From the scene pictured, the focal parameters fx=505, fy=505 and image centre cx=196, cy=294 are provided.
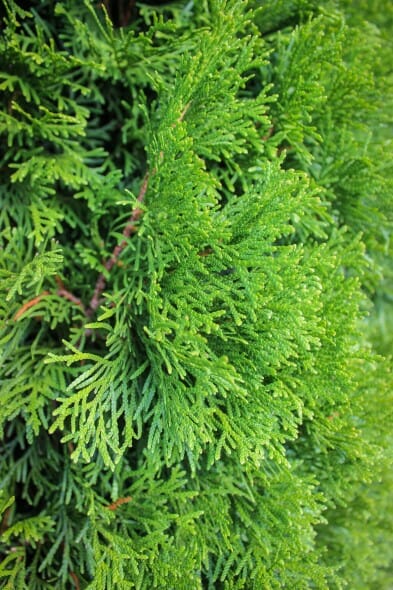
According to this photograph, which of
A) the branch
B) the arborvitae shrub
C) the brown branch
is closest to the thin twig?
the arborvitae shrub

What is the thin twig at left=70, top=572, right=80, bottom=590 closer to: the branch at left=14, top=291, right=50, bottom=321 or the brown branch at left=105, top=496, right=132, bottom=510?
the brown branch at left=105, top=496, right=132, bottom=510

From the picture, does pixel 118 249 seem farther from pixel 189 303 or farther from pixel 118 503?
pixel 118 503

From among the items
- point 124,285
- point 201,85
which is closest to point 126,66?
point 201,85

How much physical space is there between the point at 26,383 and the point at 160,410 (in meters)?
0.47

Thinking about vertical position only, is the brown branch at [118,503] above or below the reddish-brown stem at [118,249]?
below

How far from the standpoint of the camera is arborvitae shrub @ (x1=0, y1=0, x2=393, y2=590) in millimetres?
→ 1381

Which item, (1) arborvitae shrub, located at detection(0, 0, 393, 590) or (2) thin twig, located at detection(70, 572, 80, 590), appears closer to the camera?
(1) arborvitae shrub, located at detection(0, 0, 393, 590)

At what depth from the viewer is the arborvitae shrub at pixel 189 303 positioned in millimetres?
1381

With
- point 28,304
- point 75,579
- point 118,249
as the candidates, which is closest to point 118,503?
point 75,579

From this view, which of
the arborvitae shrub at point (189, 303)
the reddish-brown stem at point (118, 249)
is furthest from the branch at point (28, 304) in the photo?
the reddish-brown stem at point (118, 249)

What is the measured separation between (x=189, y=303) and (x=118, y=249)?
0.37m

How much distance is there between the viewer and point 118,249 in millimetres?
1661

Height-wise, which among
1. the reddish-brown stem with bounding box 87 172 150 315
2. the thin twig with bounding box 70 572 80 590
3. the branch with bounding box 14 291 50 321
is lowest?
the thin twig with bounding box 70 572 80 590

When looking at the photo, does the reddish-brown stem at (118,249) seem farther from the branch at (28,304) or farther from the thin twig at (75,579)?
the thin twig at (75,579)
